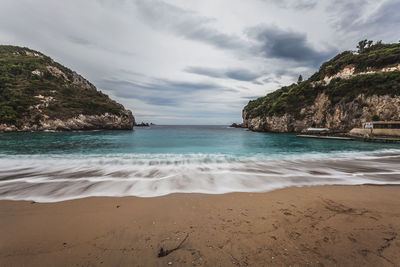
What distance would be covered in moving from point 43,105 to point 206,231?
72.6m

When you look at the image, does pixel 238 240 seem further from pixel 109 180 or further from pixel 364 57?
pixel 364 57

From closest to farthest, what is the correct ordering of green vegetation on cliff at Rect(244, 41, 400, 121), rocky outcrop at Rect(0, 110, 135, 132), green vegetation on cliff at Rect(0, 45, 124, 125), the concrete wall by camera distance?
the concrete wall → green vegetation on cliff at Rect(244, 41, 400, 121) → rocky outcrop at Rect(0, 110, 135, 132) → green vegetation on cliff at Rect(0, 45, 124, 125)

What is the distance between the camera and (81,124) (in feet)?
177

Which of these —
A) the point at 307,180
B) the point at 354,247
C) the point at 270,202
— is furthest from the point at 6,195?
the point at 307,180

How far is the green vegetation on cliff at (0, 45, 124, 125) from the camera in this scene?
153 ft

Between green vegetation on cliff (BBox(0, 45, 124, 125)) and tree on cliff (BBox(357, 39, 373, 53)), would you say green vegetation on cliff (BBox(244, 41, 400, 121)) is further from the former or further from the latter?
green vegetation on cliff (BBox(0, 45, 124, 125))

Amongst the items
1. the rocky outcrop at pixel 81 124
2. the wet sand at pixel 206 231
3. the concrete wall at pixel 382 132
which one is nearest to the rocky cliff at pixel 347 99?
the concrete wall at pixel 382 132

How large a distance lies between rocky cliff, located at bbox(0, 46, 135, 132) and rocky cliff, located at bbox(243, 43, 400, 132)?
219ft

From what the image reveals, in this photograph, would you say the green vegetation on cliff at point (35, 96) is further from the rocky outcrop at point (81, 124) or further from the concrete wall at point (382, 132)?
the concrete wall at point (382, 132)

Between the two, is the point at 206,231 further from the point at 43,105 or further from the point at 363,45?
the point at 363,45

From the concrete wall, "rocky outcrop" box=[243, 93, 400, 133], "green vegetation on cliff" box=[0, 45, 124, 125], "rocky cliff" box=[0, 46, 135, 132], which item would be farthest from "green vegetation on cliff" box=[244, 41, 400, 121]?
"green vegetation on cliff" box=[0, 45, 124, 125]

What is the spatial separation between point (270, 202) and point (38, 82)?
308 feet

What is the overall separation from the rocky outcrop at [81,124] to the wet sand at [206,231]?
61752mm

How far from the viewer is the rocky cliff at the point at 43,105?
46.2m
